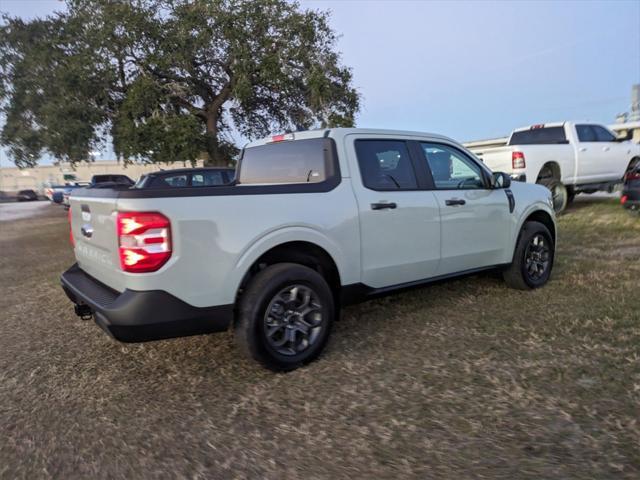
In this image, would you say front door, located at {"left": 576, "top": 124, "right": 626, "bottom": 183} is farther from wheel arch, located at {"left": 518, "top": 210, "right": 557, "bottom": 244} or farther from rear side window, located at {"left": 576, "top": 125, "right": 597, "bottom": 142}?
wheel arch, located at {"left": 518, "top": 210, "right": 557, "bottom": 244}

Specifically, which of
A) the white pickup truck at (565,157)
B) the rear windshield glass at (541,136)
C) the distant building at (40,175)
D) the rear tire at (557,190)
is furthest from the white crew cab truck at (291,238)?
the distant building at (40,175)

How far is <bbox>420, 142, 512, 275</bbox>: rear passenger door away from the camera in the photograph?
14.4 feet

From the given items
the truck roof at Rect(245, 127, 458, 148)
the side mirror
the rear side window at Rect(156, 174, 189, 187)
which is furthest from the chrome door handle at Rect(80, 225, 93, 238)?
the rear side window at Rect(156, 174, 189, 187)

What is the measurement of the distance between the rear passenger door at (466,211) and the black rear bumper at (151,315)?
2306mm

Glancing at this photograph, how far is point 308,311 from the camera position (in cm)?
345

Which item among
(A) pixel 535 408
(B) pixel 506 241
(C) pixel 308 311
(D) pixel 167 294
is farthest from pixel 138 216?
(B) pixel 506 241

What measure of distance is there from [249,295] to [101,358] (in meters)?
1.62

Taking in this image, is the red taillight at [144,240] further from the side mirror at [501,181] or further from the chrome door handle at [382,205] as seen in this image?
the side mirror at [501,181]

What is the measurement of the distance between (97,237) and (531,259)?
442cm

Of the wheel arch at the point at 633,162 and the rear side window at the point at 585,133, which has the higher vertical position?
the rear side window at the point at 585,133

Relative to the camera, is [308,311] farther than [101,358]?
No

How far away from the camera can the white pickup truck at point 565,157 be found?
9.77m

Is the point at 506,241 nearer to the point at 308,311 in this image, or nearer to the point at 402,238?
the point at 402,238

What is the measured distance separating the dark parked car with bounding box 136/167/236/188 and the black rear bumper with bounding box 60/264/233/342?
7424 mm
